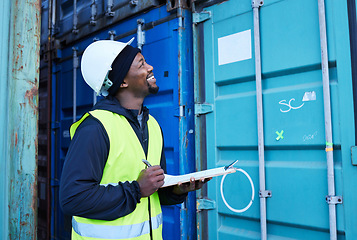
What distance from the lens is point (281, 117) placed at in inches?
99.1

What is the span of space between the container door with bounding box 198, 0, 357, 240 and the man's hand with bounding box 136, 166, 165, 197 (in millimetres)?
1180

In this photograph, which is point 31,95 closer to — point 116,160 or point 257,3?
point 116,160

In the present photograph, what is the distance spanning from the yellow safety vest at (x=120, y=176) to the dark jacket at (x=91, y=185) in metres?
0.04

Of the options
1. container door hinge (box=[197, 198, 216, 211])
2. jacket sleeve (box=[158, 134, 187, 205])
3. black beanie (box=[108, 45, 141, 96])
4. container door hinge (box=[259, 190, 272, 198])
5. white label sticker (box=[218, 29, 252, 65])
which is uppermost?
white label sticker (box=[218, 29, 252, 65])

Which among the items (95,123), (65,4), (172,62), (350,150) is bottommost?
(350,150)

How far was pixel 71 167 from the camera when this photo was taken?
5.02ft

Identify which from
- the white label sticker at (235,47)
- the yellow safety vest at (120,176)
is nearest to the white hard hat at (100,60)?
the yellow safety vest at (120,176)

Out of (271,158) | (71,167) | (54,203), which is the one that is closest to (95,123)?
(71,167)

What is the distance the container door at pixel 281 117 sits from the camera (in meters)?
2.23

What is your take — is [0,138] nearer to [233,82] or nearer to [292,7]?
[233,82]

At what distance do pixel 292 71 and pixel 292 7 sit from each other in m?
0.44

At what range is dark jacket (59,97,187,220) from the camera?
1.51m

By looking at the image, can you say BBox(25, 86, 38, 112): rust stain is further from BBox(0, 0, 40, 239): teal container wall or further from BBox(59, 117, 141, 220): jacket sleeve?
BBox(59, 117, 141, 220): jacket sleeve

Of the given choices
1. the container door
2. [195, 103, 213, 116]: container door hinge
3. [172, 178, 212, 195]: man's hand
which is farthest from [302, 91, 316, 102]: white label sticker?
[172, 178, 212, 195]: man's hand
